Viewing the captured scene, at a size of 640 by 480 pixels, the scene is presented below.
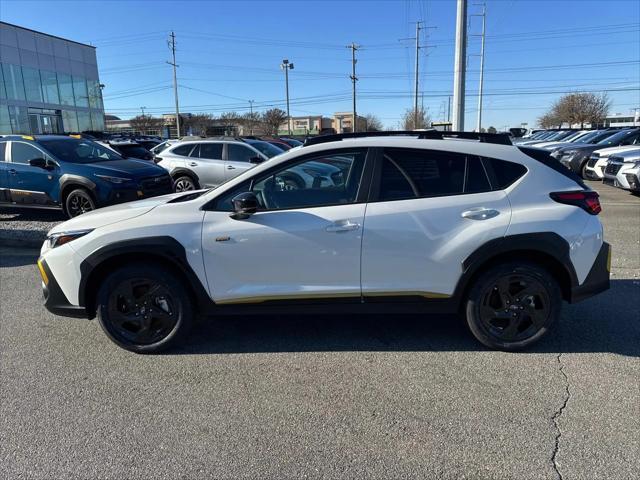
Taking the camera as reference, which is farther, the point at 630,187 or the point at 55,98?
the point at 55,98

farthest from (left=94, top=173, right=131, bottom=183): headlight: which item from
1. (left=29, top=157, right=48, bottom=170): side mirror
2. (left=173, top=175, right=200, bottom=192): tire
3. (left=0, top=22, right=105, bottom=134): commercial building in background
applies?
(left=0, top=22, right=105, bottom=134): commercial building in background

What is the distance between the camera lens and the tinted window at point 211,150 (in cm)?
1228

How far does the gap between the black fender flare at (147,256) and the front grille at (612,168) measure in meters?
11.8

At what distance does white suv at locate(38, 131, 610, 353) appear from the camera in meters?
3.51

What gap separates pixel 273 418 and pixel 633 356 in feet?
9.20

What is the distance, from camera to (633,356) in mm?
3576

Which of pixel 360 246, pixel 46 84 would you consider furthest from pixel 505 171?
pixel 46 84

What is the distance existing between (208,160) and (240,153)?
0.86m

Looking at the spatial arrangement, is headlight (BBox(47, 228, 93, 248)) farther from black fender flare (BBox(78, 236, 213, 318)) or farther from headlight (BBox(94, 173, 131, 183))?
headlight (BBox(94, 173, 131, 183))

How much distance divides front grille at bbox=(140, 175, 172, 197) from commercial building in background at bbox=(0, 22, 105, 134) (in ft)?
120

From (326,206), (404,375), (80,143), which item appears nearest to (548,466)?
(404,375)

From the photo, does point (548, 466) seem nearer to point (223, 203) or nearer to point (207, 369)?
point (207, 369)

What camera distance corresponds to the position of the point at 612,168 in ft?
39.2

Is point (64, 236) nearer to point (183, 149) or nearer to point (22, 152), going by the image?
point (22, 152)
